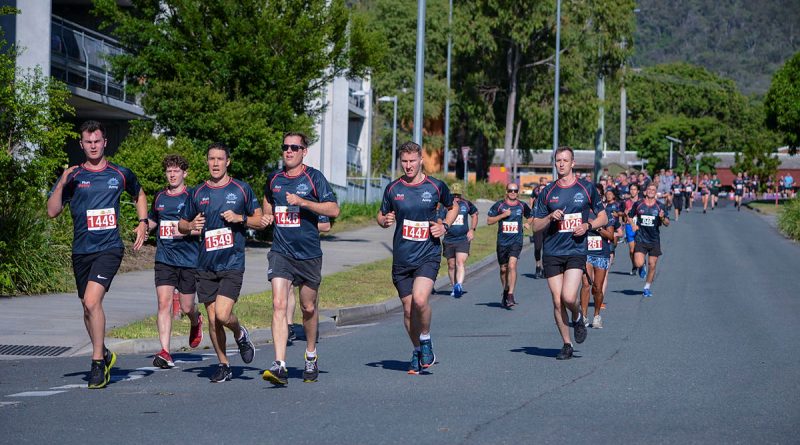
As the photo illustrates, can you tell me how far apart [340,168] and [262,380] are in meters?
35.3

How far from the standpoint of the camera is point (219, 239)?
9797mm

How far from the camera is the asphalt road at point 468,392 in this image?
761cm

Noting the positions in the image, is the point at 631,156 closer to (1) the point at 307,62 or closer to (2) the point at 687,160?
(2) the point at 687,160

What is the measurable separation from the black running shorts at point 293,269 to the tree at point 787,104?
59902mm

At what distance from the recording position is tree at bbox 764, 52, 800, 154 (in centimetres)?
6562

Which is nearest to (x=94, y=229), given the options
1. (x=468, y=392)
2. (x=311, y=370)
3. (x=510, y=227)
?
(x=311, y=370)

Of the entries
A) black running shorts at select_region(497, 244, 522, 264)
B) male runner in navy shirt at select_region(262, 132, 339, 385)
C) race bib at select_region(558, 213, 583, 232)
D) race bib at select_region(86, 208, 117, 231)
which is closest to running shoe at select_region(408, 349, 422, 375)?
male runner in navy shirt at select_region(262, 132, 339, 385)

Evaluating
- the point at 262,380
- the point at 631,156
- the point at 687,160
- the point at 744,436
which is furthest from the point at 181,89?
the point at 631,156

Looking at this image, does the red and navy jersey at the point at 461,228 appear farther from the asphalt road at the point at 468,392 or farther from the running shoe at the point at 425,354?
the running shoe at the point at 425,354

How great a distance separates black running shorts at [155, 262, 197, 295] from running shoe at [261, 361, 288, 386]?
2.07 metres

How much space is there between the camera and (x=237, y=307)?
50.9 ft

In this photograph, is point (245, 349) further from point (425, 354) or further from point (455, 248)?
point (455, 248)

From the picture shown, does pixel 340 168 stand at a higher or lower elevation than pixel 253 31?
lower

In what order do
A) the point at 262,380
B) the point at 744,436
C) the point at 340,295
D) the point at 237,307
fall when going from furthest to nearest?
the point at 340,295 → the point at 237,307 → the point at 262,380 → the point at 744,436
